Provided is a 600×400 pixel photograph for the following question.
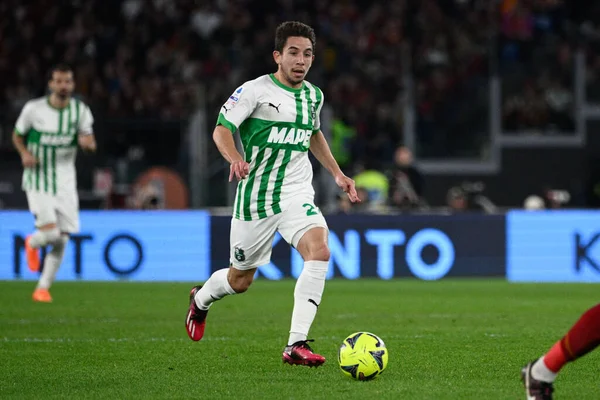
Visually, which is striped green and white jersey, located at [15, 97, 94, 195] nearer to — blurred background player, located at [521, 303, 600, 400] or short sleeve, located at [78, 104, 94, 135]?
short sleeve, located at [78, 104, 94, 135]

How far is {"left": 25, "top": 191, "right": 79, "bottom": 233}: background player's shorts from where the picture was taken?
1122 centimetres

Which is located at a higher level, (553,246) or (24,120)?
(24,120)

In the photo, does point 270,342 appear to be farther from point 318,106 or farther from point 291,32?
point 291,32

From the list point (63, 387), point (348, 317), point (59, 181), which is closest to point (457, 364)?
point (63, 387)

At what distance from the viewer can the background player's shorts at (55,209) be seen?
36.8 ft

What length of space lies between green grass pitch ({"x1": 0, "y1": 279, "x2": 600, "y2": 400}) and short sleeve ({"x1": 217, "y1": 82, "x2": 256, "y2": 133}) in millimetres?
1398

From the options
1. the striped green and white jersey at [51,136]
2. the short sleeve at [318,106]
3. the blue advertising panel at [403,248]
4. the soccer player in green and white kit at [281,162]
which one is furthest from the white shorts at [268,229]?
the blue advertising panel at [403,248]

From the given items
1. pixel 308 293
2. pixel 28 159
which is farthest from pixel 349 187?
pixel 28 159

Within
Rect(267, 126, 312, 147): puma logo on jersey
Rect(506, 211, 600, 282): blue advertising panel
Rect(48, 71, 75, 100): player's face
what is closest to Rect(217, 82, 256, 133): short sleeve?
Rect(267, 126, 312, 147): puma logo on jersey

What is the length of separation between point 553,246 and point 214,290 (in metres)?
8.12

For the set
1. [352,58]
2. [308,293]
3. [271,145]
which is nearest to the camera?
[308,293]

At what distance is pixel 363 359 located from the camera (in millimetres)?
6215

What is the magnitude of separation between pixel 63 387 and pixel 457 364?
89.0 inches

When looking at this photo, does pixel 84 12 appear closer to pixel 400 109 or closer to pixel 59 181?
pixel 400 109
